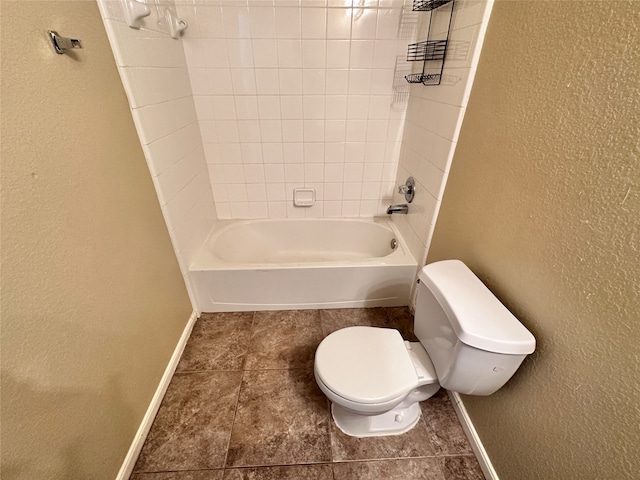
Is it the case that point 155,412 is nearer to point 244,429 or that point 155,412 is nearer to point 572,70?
point 244,429

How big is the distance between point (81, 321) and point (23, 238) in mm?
302

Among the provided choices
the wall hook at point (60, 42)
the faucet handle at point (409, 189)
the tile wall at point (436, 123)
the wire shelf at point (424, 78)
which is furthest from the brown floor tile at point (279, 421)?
the wire shelf at point (424, 78)

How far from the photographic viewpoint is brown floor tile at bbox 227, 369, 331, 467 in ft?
3.81

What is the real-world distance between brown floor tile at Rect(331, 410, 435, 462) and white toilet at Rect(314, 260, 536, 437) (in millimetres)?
25

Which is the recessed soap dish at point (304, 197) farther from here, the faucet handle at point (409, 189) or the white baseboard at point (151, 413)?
the white baseboard at point (151, 413)

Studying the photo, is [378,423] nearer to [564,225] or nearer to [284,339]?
[284,339]

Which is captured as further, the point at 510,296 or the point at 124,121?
the point at 124,121

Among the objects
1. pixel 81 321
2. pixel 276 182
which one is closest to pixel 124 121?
pixel 81 321

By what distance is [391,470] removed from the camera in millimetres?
1121

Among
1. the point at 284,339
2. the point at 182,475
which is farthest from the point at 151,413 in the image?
the point at 284,339

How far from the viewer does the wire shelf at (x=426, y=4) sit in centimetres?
133

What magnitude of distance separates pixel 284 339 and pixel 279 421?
447 mm

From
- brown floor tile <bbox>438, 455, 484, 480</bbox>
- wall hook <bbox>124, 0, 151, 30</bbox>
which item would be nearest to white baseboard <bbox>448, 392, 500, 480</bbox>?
brown floor tile <bbox>438, 455, 484, 480</bbox>

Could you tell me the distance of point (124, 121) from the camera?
A: 1.12 m
